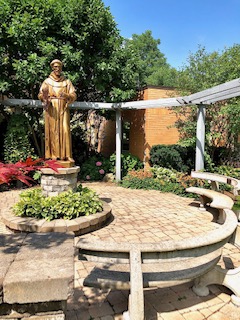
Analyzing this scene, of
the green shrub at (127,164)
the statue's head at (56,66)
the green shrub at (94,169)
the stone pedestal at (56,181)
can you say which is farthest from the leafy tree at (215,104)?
the statue's head at (56,66)

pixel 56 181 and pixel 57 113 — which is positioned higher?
pixel 57 113

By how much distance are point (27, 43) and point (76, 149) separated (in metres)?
4.99

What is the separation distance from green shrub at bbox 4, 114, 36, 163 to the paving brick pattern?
4.59 feet

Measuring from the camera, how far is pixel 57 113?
511cm

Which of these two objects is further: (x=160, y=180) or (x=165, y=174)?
(x=165, y=174)

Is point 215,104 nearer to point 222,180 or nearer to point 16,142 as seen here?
point 222,180

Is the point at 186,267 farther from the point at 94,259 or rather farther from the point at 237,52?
the point at 237,52

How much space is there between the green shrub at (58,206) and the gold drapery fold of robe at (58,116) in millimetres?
933

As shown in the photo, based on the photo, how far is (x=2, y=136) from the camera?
9359 mm

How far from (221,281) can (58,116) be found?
417 centimetres

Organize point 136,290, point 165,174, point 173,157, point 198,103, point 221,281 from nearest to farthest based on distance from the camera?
point 136,290 < point 221,281 < point 198,103 < point 165,174 < point 173,157

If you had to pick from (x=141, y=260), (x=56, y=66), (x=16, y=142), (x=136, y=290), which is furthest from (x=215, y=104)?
(x=136, y=290)

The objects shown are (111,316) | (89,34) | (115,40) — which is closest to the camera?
(111,316)

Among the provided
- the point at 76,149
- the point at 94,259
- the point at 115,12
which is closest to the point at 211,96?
the point at 94,259
